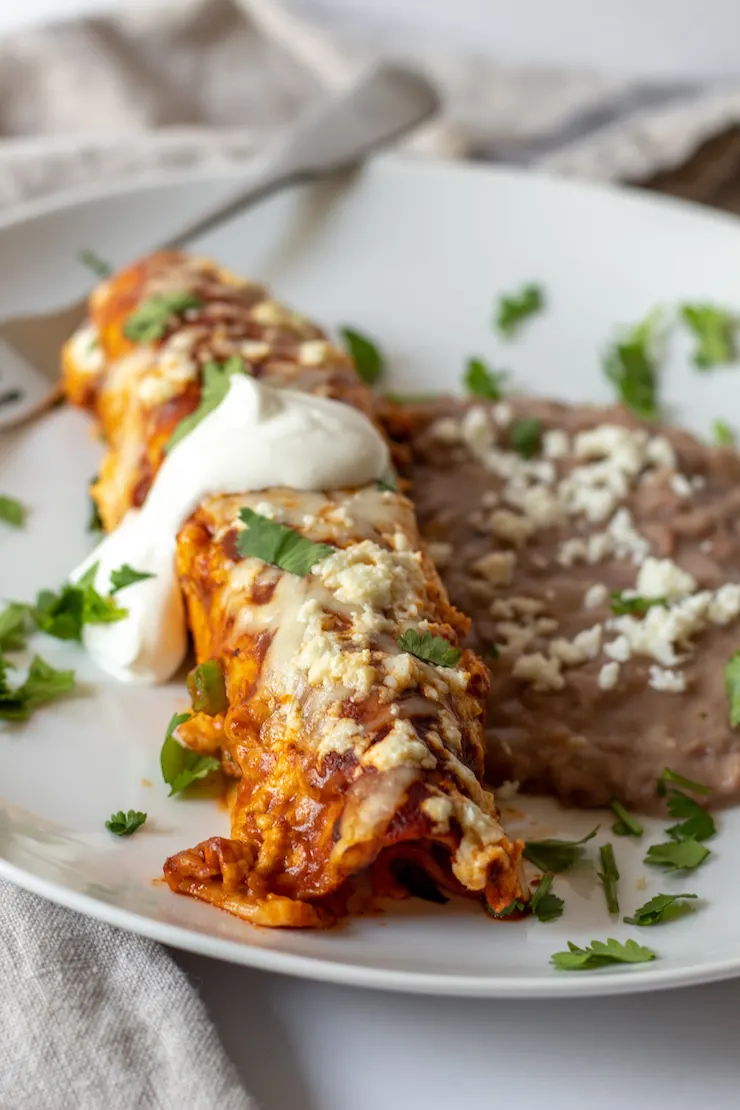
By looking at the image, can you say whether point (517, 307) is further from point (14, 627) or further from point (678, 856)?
point (678, 856)

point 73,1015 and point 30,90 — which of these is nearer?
point 73,1015

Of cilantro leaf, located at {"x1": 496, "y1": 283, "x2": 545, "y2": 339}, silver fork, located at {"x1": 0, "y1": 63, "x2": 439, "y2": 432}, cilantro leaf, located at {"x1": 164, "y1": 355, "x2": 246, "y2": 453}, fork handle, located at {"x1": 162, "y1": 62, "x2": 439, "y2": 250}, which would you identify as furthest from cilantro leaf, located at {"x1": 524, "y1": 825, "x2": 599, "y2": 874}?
fork handle, located at {"x1": 162, "y1": 62, "x2": 439, "y2": 250}

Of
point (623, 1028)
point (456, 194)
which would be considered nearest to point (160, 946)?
point (623, 1028)

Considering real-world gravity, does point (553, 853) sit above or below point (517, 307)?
above

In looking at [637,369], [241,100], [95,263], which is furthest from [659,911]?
[241,100]

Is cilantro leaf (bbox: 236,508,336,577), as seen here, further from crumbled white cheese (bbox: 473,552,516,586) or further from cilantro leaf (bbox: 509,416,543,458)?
cilantro leaf (bbox: 509,416,543,458)

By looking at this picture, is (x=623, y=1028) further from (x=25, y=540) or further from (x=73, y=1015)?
(x=25, y=540)

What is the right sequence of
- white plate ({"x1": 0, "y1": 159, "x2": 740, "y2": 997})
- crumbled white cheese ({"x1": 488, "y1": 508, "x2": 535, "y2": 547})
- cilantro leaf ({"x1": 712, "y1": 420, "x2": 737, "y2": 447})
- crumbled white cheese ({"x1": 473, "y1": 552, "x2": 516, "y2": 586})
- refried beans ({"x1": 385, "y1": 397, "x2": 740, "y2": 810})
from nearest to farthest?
white plate ({"x1": 0, "y1": 159, "x2": 740, "y2": 997}) < refried beans ({"x1": 385, "y1": 397, "x2": 740, "y2": 810}) < crumbled white cheese ({"x1": 473, "y1": 552, "x2": 516, "y2": 586}) < crumbled white cheese ({"x1": 488, "y1": 508, "x2": 535, "y2": 547}) < cilantro leaf ({"x1": 712, "y1": 420, "x2": 737, "y2": 447})
